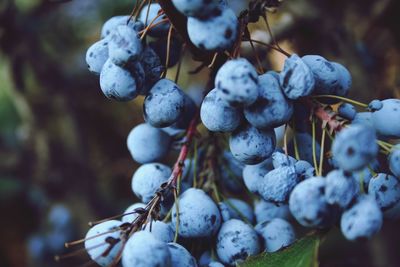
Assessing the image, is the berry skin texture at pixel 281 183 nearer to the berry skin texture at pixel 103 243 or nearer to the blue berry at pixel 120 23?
the berry skin texture at pixel 103 243

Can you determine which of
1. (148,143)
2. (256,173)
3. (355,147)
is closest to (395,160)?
(355,147)

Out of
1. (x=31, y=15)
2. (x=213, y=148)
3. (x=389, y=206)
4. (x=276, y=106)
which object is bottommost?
(x=389, y=206)

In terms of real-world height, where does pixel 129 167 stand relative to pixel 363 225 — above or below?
below

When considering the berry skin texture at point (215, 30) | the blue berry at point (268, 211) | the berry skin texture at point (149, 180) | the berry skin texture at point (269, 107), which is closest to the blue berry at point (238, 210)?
the blue berry at point (268, 211)

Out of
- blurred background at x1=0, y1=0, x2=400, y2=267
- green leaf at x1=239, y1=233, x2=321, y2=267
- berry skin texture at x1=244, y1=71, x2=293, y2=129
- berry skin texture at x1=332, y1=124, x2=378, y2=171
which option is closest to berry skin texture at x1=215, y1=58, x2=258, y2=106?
berry skin texture at x1=244, y1=71, x2=293, y2=129

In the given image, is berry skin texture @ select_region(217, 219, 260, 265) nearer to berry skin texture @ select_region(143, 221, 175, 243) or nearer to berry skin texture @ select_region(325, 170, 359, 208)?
berry skin texture @ select_region(143, 221, 175, 243)

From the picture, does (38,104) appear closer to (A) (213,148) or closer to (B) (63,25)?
(B) (63,25)

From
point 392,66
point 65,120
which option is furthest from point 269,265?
point 65,120
